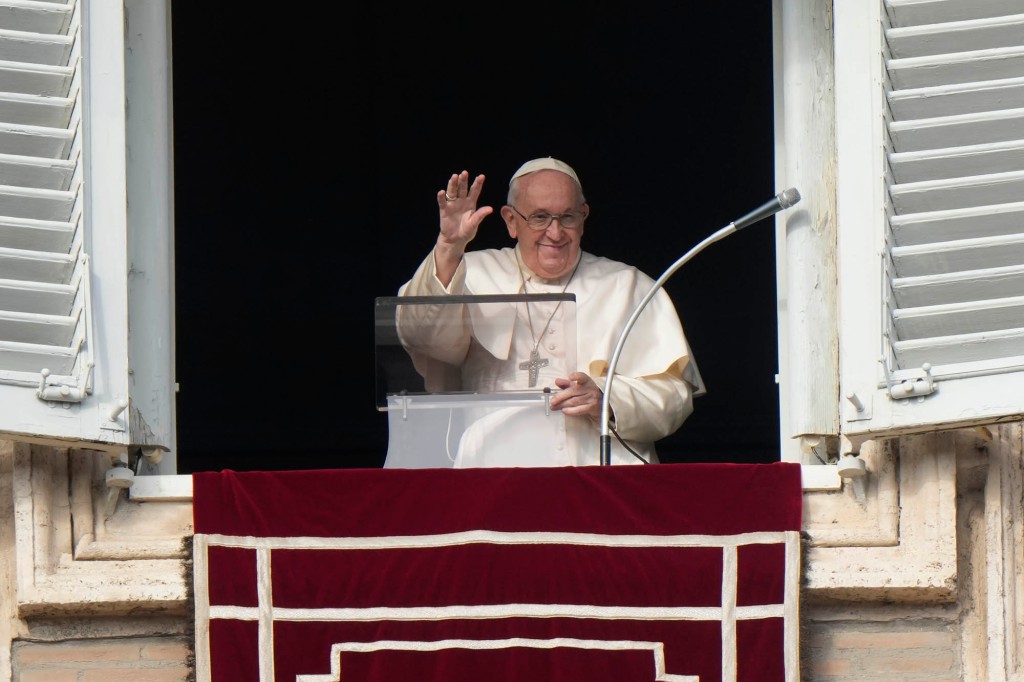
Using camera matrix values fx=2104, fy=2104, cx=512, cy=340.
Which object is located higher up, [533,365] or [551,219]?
[551,219]

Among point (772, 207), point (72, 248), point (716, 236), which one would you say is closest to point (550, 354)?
point (716, 236)

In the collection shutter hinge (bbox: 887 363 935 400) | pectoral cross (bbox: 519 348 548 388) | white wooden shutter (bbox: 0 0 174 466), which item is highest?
white wooden shutter (bbox: 0 0 174 466)

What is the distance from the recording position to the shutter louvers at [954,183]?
14.9ft

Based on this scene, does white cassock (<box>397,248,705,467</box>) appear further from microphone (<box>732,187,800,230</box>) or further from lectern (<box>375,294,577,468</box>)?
microphone (<box>732,187,800,230</box>)

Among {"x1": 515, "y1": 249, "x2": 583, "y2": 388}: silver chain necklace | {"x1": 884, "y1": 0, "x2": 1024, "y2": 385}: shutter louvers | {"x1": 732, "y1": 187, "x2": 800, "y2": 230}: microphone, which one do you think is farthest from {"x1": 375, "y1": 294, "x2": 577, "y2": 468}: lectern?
{"x1": 884, "y1": 0, "x2": 1024, "y2": 385}: shutter louvers

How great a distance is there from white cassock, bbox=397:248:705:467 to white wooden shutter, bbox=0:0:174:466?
0.65m

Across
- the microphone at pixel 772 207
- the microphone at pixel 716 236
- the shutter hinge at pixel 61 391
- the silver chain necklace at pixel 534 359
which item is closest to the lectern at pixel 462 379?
the silver chain necklace at pixel 534 359

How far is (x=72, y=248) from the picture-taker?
4676mm

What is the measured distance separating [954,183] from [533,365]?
4.10 feet

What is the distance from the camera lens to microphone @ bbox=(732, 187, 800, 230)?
4.79 metres

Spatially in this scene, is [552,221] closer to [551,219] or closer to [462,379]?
[551,219]

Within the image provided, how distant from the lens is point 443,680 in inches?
180

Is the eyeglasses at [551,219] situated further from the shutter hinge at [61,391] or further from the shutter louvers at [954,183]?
the shutter hinge at [61,391]

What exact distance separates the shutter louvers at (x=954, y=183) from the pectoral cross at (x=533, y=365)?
3.40 ft
